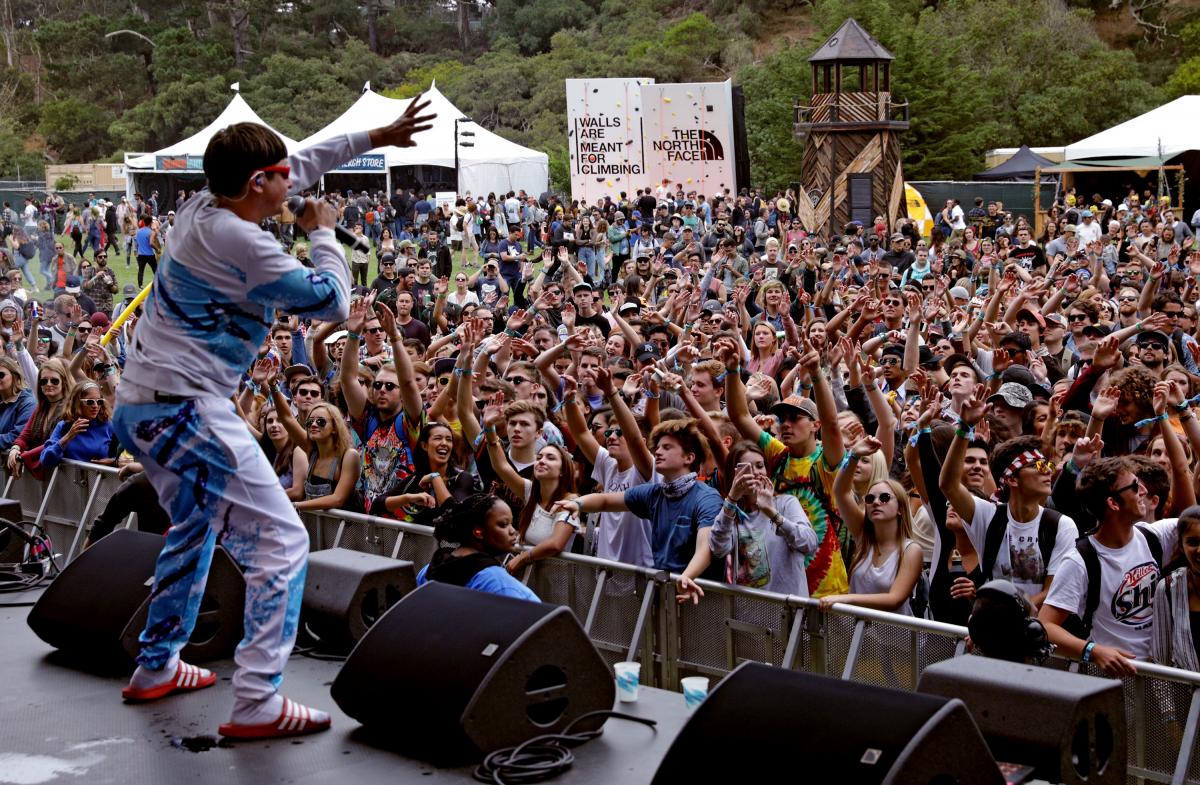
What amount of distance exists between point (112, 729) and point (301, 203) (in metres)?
1.74

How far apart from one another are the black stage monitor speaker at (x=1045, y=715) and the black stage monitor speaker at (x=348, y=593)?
224 centimetres

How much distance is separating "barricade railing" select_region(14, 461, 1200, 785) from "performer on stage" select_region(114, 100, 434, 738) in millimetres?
1895

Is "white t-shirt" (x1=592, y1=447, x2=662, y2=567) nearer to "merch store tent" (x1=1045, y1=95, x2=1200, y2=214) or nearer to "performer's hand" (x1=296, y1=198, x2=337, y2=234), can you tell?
"performer's hand" (x1=296, y1=198, x2=337, y2=234)

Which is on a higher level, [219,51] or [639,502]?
[219,51]

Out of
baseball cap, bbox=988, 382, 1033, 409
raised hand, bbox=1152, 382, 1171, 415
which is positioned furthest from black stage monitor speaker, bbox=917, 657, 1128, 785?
baseball cap, bbox=988, 382, 1033, 409

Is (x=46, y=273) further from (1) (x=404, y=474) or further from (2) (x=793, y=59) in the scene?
(2) (x=793, y=59)

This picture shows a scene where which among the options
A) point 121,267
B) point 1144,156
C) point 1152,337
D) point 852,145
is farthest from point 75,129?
point 1152,337

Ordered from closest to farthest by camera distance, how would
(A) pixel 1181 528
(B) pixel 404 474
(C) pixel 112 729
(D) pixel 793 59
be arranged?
(C) pixel 112 729 → (A) pixel 1181 528 → (B) pixel 404 474 → (D) pixel 793 59

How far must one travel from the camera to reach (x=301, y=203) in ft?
13.5

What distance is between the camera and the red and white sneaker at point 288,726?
4.25m

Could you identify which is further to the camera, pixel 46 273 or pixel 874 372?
pixel 46 273

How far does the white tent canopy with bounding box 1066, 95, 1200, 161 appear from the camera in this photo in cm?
3312

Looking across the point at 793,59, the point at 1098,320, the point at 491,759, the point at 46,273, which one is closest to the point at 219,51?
the point at 793,59

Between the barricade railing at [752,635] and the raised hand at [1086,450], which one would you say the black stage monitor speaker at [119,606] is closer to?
the barricade railing at [752,635]
